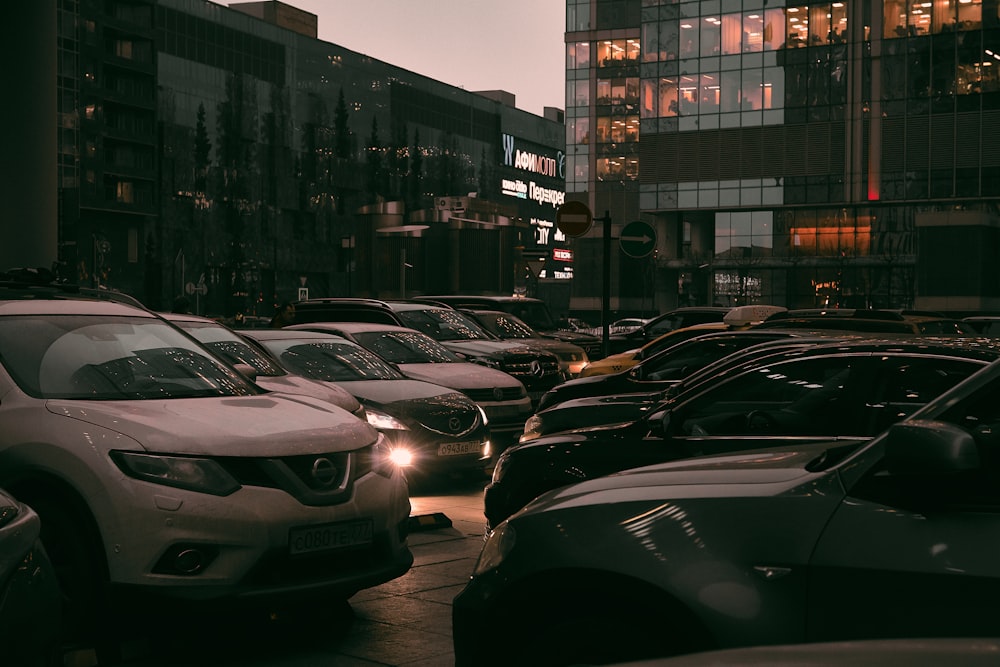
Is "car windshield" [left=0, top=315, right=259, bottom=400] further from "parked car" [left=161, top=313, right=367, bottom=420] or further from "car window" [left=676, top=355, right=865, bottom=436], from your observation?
"parked car" [left=161, top=313, right=367, bottom=420]

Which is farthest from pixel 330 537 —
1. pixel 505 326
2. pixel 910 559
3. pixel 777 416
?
pixel 505 326

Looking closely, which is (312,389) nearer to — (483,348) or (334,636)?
(334,636)

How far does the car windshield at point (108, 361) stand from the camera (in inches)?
242

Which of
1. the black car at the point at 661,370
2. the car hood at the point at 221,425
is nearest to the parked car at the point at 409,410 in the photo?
the black car at the point at 661,370

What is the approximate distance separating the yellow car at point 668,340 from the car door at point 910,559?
12.7 meters

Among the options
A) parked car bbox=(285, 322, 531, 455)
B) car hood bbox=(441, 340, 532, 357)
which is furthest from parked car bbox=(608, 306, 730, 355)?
parked car bbox=(285, 322, 531, 455)

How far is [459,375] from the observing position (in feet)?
44.8

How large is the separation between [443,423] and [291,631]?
5.01 m

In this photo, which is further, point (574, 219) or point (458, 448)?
point (574, 219)

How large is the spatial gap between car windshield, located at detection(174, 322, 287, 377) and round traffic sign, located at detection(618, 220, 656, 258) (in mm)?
7252

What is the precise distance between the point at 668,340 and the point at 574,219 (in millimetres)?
2233

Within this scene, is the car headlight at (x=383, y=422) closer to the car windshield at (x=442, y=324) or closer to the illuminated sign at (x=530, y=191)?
the car windshield at (x=442, y=324)

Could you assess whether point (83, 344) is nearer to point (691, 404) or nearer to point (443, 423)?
point (691, 404)

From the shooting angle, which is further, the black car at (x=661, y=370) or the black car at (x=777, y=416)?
the black car at (x=661, y=370)
